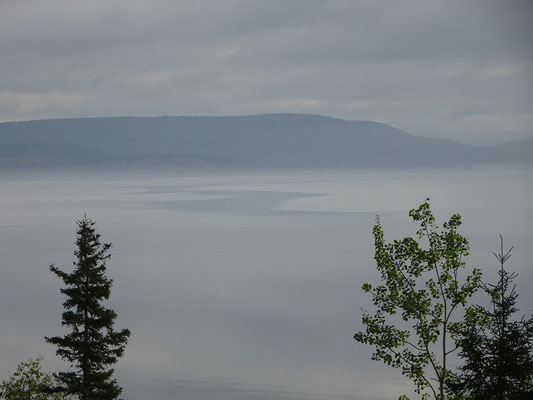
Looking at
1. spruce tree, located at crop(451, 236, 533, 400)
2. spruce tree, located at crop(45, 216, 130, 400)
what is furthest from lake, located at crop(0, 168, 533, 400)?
spruce tree, located at crop(451, 236, 533, 400)

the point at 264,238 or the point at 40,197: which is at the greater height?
the point at 40,197

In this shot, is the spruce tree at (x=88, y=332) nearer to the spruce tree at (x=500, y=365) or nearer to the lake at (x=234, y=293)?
the spruce tree at (x=500, y=365)

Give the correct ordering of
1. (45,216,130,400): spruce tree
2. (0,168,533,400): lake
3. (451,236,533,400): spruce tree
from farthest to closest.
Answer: (0,168,533,400): lake → (45,216,130,400): spruce tree → (451,236,533,400): spruce tree

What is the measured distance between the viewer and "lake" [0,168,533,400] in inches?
1391

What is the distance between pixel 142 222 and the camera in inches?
4692

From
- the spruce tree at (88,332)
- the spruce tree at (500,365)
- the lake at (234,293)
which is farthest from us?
the lake at (234,293)

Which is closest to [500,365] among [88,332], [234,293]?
[88,332]

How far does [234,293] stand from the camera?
57.9 meters

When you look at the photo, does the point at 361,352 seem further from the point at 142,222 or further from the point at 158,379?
the point at 142,222

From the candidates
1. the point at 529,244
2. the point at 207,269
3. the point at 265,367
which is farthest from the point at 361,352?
the point at 529,244

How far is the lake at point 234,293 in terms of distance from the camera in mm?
35344

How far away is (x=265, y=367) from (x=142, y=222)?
3335 inches

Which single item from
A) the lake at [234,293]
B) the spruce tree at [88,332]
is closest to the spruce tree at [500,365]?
the spruce tree at [88,332]

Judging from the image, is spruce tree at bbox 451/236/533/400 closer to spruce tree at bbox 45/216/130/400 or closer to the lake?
spruce tree at bbox 45/216/130/400
